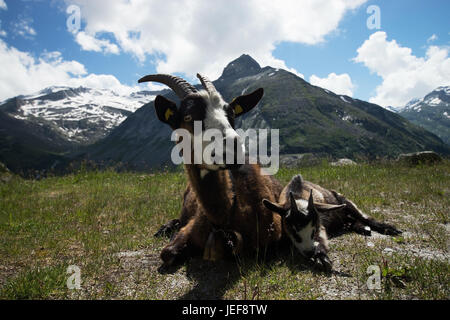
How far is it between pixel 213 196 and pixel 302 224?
1.62m

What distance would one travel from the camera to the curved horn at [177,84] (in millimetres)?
4805

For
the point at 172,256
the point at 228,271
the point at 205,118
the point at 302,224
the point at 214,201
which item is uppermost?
the point at 205,118

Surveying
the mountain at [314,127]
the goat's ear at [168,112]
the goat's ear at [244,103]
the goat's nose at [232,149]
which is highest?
the mountain at [314,127]

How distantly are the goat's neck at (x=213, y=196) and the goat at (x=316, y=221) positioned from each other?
2.67 ft

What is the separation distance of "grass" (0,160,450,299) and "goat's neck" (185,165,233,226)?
0.79 meters

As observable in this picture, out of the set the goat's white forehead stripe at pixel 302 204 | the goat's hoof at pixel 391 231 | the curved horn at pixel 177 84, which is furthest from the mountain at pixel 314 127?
the curved horn at pixel 177 84

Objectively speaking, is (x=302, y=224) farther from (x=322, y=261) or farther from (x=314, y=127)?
(x=314, y=127)

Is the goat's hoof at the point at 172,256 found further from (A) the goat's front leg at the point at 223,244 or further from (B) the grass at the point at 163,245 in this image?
Answer: (A) the goat's front leg at the point at 223,244

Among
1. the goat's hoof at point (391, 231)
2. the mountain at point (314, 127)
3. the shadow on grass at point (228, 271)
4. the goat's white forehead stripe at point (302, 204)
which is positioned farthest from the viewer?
the mountain at point (314, 127)

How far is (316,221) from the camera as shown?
500 cm

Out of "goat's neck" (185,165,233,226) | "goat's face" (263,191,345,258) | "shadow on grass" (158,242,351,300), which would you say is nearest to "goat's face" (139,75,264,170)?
"goat's neck" (185,165,233,226)

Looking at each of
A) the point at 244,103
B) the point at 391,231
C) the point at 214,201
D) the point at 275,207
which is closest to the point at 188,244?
the point at 214,201

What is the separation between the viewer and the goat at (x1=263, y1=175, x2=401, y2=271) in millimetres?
4734

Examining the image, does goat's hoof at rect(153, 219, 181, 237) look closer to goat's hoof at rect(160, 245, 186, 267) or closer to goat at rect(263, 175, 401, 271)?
goat's hoof at rect(160, 245, 186, 267)
